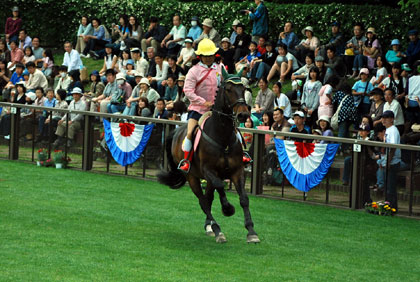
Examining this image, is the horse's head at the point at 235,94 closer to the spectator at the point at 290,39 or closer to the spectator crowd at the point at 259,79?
the spectator crowd at the point at 259,79

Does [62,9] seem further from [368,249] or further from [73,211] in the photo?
[368,249]

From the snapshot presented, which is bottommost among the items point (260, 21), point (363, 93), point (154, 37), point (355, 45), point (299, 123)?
point (299, 123)

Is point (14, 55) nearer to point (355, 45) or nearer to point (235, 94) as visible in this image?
point (355, 45)

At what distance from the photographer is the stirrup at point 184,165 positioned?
37.5 feet

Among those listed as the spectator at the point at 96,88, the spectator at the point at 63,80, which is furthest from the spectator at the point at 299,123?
the spectator at the point at 63,80

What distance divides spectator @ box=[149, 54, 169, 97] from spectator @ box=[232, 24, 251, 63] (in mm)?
2061

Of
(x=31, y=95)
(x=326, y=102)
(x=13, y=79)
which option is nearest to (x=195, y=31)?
(x=31, y=95)

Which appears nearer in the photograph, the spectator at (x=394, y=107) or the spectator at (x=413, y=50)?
the spectator at (x=394, y=107)

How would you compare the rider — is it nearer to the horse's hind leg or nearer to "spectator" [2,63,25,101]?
the horse's hind leg

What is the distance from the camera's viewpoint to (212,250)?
33.9 ft

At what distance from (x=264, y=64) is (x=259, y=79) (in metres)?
0.76

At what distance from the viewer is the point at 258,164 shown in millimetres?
15359

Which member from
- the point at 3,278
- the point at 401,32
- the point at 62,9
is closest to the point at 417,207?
the point at 3,278

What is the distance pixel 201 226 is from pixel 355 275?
3.39 meters
